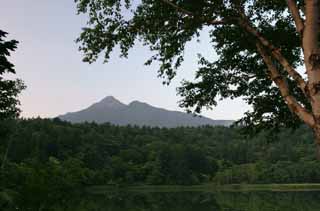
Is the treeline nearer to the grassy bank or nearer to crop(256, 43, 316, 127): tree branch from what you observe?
the grassy bank

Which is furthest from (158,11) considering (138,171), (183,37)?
(138,171)

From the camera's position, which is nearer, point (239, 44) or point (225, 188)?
point (239, 44)

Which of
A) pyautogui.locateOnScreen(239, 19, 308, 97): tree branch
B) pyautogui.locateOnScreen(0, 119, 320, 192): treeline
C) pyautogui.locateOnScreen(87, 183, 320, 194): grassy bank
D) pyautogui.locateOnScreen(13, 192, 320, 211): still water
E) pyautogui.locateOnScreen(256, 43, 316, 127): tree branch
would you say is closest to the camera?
pyautogui.locateOnScreen(256, 43, 316, 127): tree branch

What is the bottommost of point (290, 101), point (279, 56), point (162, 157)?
point (162, 157)

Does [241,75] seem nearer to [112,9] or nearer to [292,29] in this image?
[292,29]

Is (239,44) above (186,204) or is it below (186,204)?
above

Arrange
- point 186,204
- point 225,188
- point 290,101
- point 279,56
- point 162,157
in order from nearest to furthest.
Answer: point 290,101 → point 279,56 → point 186,204 → point 225,188 → point 162,157

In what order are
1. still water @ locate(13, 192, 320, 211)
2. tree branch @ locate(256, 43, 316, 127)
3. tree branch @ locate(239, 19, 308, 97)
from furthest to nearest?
still water @ locate(13, 192, 320, 211), tree branch @ locate(239, 19, 308, 97), tree branch @ locate(256, 43, 316, 127)

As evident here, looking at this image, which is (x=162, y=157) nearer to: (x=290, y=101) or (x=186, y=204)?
(x=186, y=204)

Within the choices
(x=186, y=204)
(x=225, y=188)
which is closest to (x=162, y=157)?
(x=225, y=188)

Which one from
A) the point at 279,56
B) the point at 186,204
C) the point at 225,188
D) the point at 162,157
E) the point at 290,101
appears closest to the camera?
the point at 290,101

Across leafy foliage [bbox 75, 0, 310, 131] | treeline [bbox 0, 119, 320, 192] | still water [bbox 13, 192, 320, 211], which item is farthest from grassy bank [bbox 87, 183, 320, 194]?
leafy foliage [bbox 75, 0, 310, 131]

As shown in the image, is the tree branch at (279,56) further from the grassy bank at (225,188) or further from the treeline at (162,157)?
the treeline at (162,157)

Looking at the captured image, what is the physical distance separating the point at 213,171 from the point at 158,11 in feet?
540
